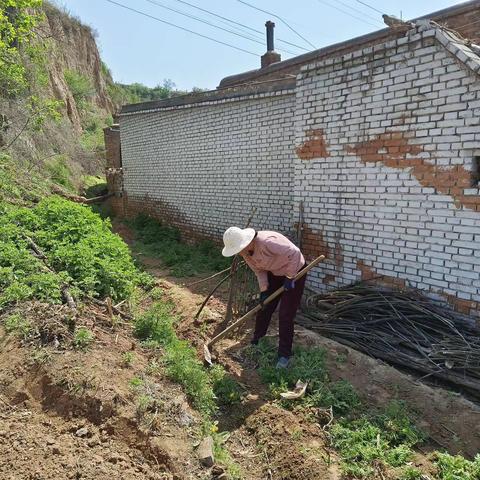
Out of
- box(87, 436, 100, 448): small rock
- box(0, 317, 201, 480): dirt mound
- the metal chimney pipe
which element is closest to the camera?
box(0, 317, 201, 480): dirt mound

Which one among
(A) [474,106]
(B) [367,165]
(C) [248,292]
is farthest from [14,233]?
(A) [474,106]

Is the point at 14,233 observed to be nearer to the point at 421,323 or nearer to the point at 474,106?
the point at 421,323

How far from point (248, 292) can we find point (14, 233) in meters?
3.29

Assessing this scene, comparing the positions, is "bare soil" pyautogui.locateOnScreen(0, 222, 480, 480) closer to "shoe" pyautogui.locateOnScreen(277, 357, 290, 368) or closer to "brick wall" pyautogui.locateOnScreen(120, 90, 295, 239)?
"shoe" pyautogui.locateOnScreen(277, 357, 290, 368)

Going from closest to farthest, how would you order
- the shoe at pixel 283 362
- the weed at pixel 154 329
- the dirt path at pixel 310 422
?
the dirt path at pixel 310 422 < the shoe at pixel 283 362 < the weed at pixel 154 329

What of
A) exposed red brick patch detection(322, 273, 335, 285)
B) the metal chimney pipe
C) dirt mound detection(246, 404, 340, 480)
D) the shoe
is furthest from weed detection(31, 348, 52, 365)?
the metal chimney pipe

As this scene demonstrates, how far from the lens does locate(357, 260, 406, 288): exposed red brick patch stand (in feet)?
15.4

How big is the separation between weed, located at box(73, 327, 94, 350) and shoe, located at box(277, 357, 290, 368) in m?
1.82

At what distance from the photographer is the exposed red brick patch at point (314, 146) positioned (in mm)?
5383

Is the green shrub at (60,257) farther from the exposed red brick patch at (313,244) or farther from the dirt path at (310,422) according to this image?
the exposed red brick patch at (313,244)

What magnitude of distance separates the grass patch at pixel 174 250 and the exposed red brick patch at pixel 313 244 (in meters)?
1.94

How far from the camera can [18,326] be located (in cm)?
370

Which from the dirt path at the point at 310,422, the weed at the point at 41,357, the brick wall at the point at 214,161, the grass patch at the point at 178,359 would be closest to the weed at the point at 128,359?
the grass patch at the point at 178,359

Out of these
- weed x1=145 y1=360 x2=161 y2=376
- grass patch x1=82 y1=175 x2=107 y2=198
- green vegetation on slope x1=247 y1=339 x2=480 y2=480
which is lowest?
green vegetation on slope x1=247 y1=339 x2=480 y2=480
